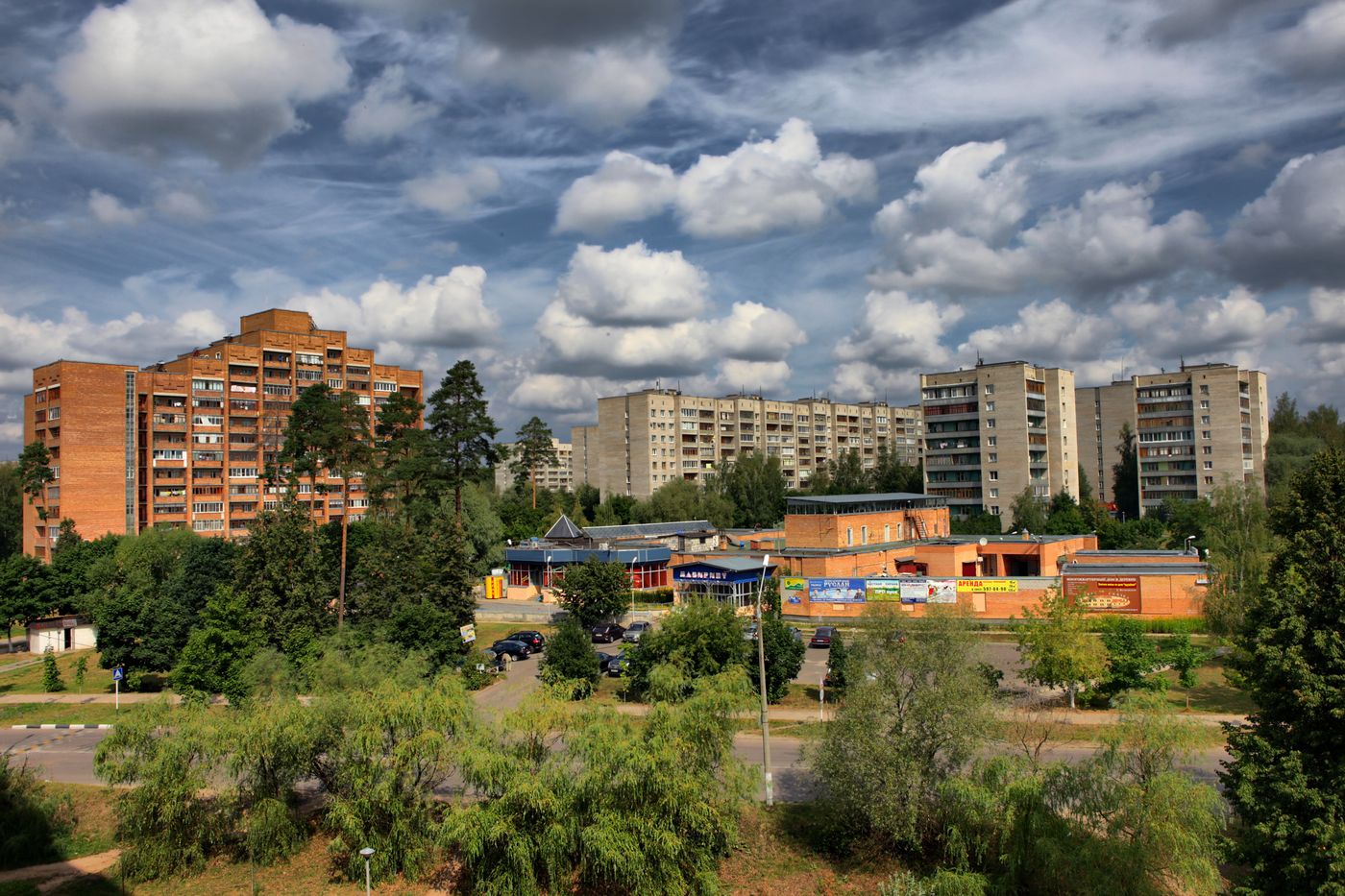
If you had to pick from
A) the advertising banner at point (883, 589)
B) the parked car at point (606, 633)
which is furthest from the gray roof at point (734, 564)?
the parked car at point (606, 633)

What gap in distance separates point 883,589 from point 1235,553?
1834cm

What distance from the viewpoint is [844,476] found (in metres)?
107

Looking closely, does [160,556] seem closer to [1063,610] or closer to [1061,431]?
[1063,610]

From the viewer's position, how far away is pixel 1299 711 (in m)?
15.5

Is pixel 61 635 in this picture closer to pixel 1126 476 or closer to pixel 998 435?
pixel 998 435

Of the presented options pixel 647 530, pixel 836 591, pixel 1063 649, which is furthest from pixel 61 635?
pixel 1063 649

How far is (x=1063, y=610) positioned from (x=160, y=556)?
2211 inches

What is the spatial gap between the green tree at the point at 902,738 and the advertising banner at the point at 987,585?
3099 cm

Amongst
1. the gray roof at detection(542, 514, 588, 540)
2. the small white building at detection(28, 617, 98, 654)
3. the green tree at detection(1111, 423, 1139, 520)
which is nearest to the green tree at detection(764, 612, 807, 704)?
the gray roof at detection(542, 514, 588, 540)

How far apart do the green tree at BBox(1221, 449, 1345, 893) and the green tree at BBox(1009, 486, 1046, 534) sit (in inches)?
2617

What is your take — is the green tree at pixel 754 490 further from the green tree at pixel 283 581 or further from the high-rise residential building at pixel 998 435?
the green tree at pixel 283 581

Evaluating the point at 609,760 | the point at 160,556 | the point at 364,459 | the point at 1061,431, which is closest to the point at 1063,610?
the point at 609,760

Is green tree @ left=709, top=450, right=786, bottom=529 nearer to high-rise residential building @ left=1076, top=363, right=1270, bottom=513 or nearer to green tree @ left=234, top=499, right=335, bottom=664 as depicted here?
high-rise residential building @ left=1076, top=363, right=1270, bottom=513

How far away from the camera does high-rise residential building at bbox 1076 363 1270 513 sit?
297ft
